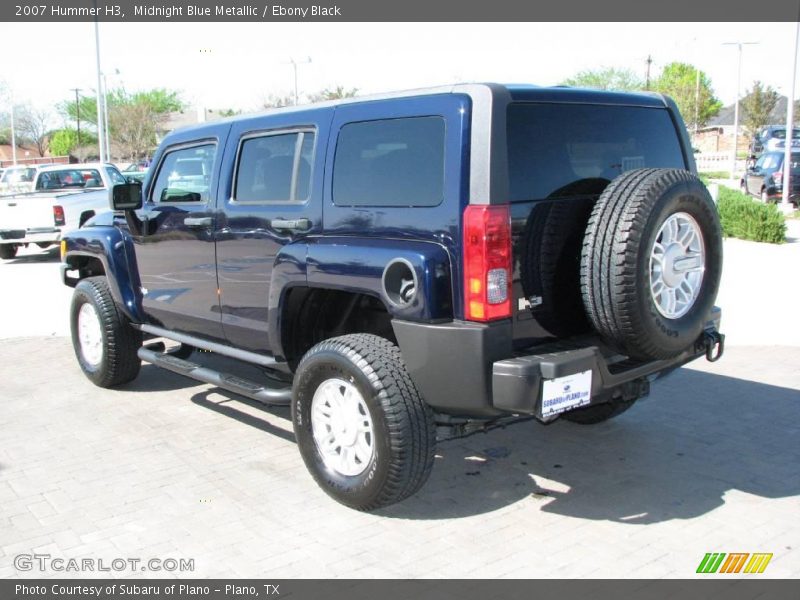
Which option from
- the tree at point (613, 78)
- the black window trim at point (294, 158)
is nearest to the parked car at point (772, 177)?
the black window trim at point (294, 158)

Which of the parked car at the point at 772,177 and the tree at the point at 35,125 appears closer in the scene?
the parked car at the point at 772,177

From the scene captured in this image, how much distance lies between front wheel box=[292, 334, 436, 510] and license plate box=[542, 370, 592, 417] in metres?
0.62

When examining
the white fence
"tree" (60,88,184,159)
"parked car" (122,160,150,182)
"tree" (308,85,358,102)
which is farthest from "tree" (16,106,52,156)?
the white fence

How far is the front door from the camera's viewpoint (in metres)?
5.21

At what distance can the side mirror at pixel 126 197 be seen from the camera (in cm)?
573

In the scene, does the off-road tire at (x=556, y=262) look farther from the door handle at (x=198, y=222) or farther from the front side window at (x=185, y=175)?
the front side window at (x=185, y=175)

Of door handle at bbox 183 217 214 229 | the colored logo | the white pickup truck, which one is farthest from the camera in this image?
the white pickup truck

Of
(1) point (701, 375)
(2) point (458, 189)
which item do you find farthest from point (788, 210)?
(2) point (458, 189)

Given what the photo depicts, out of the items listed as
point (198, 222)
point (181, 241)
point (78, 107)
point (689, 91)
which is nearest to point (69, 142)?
point (78, 107)

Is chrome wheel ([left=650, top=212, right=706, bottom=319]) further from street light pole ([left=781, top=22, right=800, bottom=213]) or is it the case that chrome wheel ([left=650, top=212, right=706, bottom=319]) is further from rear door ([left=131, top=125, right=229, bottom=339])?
street light pole ([left=781, top=22, right=800, bottom=213])

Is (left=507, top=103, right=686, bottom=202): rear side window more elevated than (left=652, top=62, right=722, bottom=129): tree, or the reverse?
(left=652, top=62, right=722, bottom=129): tree

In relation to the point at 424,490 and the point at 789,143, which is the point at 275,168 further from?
the point at 789,143

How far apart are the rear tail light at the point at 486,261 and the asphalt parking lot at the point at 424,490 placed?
1134 mm

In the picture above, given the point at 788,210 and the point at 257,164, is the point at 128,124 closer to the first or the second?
the point at 788,210
